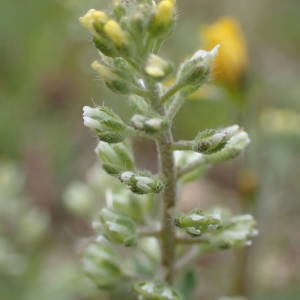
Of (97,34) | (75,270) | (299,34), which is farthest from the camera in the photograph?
(299,34)

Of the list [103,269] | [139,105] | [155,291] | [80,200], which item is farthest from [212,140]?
[80,200]

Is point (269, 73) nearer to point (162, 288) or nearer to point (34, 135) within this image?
point (34, 135)

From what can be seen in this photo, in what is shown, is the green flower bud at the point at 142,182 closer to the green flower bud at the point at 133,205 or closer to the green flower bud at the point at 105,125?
the green flower bud at the point at 105,125

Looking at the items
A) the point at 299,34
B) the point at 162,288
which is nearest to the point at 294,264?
the point at 162,288

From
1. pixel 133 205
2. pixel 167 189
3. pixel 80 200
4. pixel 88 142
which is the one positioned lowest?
pixel 167 189

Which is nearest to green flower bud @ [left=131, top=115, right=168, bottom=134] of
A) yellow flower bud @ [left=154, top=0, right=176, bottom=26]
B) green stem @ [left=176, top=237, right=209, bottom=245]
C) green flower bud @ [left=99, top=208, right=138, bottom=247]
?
yellow flower bud @ [left=154, top=0, right=176, bottom=26]

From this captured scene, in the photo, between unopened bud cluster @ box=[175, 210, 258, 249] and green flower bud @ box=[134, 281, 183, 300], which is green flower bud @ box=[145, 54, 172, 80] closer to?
unopened bud cluster @ box=[175, 210, 258, 249]

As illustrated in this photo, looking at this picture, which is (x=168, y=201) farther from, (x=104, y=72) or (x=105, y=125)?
(x=104, y=72)
